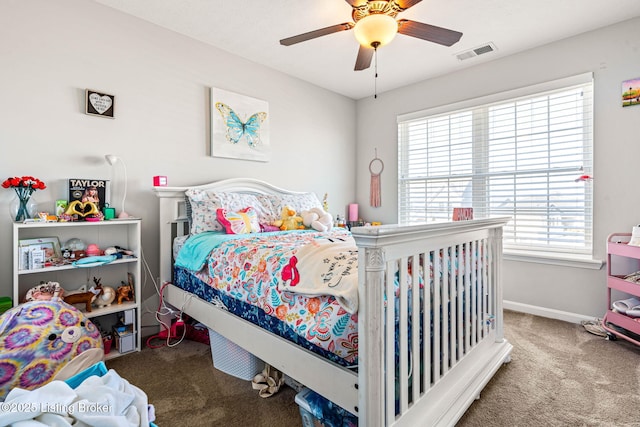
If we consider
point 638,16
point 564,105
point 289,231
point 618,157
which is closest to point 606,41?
point 638,16

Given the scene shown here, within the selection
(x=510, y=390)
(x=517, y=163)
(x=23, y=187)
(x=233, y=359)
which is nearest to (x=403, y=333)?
(x=510, y=390)

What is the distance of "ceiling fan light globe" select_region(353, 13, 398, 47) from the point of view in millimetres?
1771

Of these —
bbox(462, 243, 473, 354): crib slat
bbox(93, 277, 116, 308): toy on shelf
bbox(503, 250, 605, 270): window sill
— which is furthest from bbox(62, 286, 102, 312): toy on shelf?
bbox(503, 250, 605, 270): window sill

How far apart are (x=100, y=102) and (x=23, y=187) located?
78 centimetres

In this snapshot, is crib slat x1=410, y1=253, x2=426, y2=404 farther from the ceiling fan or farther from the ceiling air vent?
the ceiling air vent

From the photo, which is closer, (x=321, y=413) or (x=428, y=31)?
(x=321, y=413)

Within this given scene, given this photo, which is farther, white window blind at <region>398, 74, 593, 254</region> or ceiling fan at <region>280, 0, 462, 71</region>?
white window blind at <region>398, 74, 593, 254</region>

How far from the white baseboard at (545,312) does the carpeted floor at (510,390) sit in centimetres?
39

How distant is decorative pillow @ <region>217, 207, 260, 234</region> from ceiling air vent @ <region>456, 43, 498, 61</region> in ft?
8.24

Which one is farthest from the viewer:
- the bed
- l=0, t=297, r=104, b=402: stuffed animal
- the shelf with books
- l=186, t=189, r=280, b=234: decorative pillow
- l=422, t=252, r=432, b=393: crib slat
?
l=186, t=189, r=280, b=234: decorative pillow

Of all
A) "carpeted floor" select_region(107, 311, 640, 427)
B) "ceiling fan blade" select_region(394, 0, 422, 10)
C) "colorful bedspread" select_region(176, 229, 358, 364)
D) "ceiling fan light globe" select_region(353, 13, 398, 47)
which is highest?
"ceiling fan blade" select_region(394, 0, 422, 10)

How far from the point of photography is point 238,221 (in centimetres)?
241

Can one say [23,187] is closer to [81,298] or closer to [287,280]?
[81,298]

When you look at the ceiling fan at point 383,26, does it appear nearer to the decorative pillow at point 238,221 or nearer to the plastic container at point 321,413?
the decorative pillow at point 238,221
